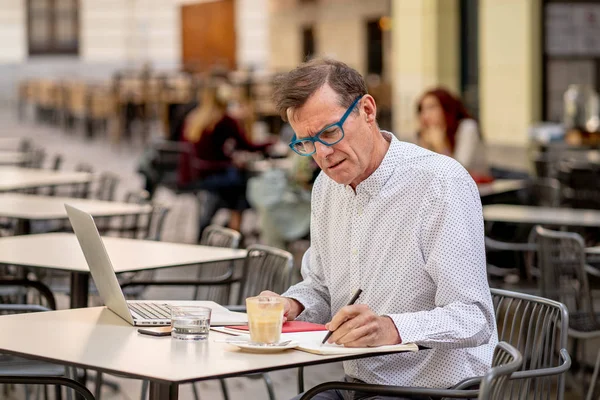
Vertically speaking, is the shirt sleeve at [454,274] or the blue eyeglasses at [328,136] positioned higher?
the blue eyeglasses at [328,136]

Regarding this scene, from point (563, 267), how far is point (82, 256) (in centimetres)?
199

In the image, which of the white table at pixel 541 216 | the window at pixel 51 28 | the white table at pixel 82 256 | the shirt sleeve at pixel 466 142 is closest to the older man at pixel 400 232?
the white table at pixel 82 256


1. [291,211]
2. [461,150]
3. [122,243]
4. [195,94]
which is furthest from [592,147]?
[195,94]

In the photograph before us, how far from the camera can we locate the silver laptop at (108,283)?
262cm

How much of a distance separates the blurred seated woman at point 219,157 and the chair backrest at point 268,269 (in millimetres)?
5252

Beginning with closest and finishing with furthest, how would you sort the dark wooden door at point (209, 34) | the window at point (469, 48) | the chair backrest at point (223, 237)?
the chair backrest at point (223, 237), the window at point (469, 48), the dark wooden door at point (209, 34)

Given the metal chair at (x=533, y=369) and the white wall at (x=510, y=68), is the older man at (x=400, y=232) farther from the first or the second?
the white wall at (x=510, y=68)

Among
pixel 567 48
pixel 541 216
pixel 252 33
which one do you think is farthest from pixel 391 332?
pixel 252 33

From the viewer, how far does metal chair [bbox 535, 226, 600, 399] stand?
14.5 ft

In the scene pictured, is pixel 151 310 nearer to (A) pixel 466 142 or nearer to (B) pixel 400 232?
(B) pixel 400 232

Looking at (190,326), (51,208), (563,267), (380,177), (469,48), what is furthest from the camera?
(469,48)

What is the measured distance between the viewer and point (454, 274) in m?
2.50

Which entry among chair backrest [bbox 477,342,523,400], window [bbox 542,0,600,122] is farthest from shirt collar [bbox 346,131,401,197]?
window [bbox 542,0,600,122]

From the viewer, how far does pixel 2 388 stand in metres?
5.04
